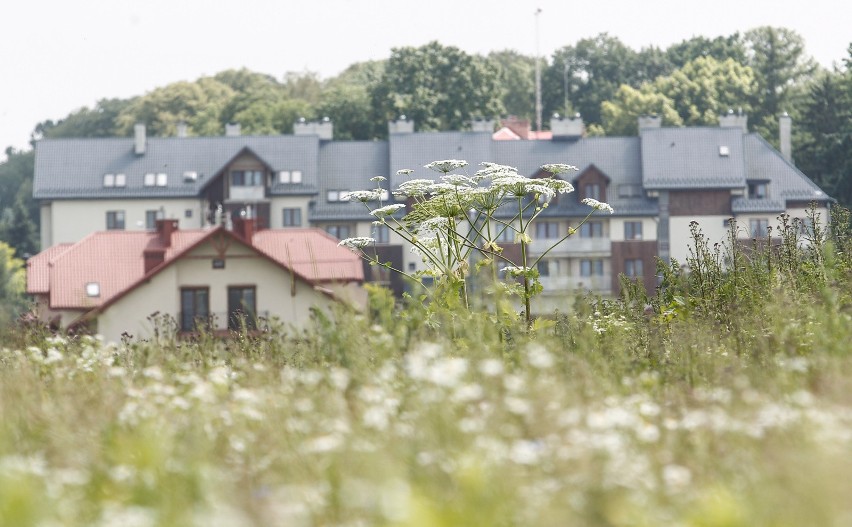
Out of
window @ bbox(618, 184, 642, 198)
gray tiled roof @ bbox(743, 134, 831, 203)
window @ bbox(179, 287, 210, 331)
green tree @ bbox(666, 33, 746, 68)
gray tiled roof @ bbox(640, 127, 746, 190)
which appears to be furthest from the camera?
green tree @ bbox(666, 33, 746, 68)

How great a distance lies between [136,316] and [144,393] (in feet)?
151

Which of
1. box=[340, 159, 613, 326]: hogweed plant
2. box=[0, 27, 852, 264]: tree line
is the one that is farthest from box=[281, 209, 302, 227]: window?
box=[340, 159, 613, 326]: hogweed plant

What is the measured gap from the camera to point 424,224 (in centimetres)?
1417

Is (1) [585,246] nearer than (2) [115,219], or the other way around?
(1) [585,246]

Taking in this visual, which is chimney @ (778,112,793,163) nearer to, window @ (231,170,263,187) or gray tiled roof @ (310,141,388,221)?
gray tiled roof @ (310,141,388,221)

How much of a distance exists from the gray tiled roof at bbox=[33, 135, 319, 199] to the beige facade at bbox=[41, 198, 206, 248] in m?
0.52

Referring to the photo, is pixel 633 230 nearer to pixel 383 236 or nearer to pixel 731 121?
pixel 731 121

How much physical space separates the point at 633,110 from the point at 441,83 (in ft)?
45.5

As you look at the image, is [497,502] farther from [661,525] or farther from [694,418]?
[694,418]

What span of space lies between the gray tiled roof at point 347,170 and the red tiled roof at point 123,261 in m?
21.9

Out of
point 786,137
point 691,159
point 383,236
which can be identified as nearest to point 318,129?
point 383,236

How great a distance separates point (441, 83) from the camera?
9919cm

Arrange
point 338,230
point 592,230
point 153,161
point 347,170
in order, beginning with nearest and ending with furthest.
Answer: point 592,230, point 338,230, point 347,170, point 153,161

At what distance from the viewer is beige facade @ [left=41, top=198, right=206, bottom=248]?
86562mm
